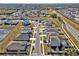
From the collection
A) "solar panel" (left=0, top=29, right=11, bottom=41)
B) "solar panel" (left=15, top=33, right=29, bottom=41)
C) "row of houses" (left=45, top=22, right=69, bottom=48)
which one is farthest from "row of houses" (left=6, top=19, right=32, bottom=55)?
"row of houses" (left=45, top=22, right=69, bottom=48)

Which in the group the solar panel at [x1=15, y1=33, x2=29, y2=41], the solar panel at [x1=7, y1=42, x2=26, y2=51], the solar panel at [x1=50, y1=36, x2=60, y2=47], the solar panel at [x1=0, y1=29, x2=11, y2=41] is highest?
the solar panel at [x1=0, y1=29, x2=11, y2=41]

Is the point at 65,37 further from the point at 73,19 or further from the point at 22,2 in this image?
the point at 22,2

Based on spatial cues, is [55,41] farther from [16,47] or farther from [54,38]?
[16,47]

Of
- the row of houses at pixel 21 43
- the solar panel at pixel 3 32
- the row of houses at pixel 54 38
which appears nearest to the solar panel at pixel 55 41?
the row of houses at pixel 54 38

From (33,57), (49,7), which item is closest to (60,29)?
(49,7)

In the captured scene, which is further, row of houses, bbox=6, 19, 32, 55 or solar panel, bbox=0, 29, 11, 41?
solar panel, bbox=0, 29, 11, 41

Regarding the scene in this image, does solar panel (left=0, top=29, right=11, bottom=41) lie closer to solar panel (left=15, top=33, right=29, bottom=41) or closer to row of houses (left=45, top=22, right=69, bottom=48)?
solar panel (left=15, top=33, right=29, bottom=41)

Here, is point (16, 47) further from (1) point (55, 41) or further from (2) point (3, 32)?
(1) point (55, 41)

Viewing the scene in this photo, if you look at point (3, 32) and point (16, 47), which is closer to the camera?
point (16, 47)

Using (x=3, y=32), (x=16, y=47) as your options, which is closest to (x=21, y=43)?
(x=16, y=47)

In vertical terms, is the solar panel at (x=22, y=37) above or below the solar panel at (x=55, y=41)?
above

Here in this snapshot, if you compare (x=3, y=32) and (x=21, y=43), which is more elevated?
(x=3, y=32)

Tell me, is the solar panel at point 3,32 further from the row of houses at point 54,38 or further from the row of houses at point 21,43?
the row of houses at point 54,38
